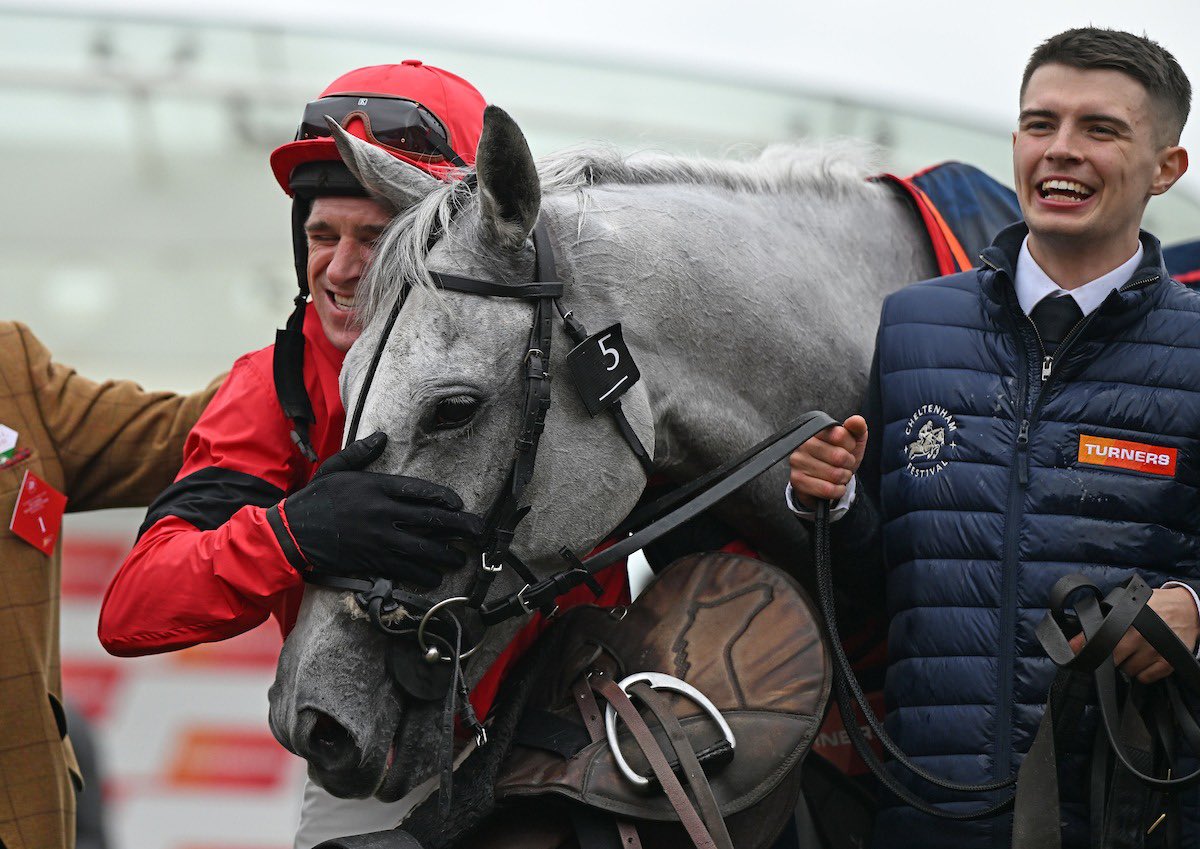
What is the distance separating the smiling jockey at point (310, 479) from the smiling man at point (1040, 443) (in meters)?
0.66

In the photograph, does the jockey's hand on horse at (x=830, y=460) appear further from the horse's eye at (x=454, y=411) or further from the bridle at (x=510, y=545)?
the horse's eye at (x=454, y=411)

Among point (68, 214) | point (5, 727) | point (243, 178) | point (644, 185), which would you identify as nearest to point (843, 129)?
point (243, 178)

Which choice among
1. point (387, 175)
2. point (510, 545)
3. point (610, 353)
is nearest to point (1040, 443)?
point (610, 353)

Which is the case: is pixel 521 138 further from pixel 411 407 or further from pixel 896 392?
pixel 896 392

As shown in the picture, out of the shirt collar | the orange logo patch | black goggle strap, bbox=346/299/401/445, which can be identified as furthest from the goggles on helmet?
the orange logo patch

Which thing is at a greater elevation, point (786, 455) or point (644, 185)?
point (644, 185)

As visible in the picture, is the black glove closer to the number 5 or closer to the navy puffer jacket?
the number 5

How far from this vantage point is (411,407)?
219 centimetres

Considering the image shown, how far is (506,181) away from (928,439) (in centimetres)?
85

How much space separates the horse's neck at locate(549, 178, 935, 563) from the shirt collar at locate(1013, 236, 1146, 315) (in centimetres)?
42

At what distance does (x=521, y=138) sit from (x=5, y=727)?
166cm

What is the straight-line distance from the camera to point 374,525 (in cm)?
215

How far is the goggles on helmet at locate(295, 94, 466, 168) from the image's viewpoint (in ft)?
8.42

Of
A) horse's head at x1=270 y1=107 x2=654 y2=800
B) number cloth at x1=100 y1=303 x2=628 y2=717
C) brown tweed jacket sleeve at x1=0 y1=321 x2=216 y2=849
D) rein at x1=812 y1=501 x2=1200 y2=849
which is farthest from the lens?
brown tweed jacket sleeve at x1=0 y1=321 x2=216 y2=849
